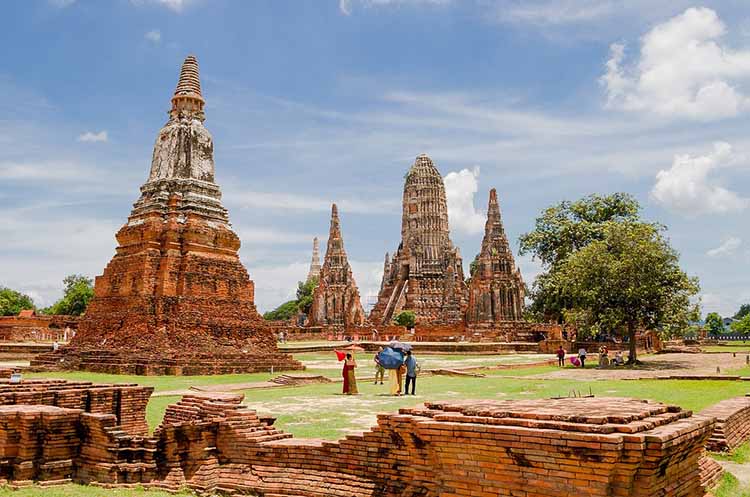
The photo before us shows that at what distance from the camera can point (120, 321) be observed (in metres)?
24.6

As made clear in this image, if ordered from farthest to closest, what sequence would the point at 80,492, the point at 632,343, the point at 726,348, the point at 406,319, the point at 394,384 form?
the point at 406,319, the point at 726,348, the point at 632,343, the point at 394,384, the point at 80,492

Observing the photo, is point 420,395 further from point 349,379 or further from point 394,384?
point 349,379

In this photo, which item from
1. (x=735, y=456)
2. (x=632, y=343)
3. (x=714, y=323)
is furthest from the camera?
(x=714, y=323)

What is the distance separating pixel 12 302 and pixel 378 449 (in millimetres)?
73183

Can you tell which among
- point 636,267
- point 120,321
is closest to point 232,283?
point 120,321

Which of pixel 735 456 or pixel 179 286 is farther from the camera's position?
pixel 179 286

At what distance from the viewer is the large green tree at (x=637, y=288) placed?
25875 millimetres

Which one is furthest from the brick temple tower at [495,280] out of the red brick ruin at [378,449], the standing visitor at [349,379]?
the red brick ruin at [378,449]

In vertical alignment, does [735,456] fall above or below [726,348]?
below

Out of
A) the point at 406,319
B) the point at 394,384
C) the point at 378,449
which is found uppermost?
the point at 406,319

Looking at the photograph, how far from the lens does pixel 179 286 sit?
2475 cm

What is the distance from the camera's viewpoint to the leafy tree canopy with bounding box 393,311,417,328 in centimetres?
7369

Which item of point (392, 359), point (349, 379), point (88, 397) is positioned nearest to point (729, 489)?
point (392, 359)

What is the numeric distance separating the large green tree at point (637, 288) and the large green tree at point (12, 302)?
58.8m
